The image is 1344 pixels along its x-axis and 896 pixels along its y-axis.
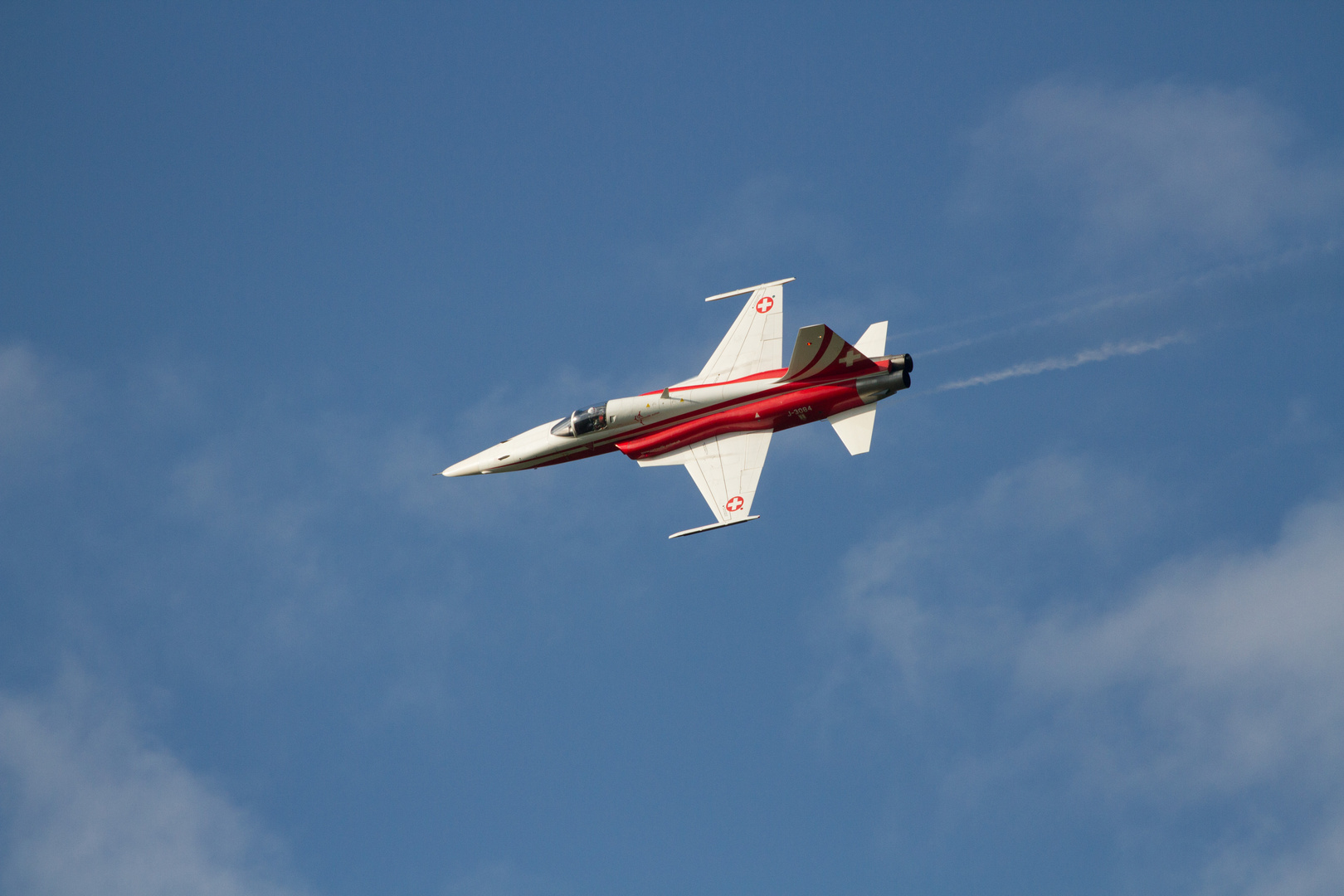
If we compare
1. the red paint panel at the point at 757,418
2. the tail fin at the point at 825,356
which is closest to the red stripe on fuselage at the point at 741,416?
the red paint panel at the point at 757,418

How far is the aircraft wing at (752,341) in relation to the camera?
186ft

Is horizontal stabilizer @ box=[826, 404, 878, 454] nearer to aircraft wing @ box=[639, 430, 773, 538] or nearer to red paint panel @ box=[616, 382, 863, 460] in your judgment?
red paint panel @ box=[616, 382, 863, 460]

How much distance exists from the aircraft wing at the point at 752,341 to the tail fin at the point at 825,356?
297cm

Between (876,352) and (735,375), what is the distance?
6095mm

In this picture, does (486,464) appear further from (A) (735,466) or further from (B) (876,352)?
(B) (876,352)

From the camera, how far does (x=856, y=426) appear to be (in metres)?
53.2

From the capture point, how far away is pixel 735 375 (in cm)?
5659

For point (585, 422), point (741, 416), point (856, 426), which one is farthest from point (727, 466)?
point (585, 422)

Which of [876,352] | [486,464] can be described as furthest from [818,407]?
[486,464]

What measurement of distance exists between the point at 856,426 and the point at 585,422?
11138mm

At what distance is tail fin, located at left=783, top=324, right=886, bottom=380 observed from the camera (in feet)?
173

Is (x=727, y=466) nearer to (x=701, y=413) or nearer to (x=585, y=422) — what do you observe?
(x=701, y=413)

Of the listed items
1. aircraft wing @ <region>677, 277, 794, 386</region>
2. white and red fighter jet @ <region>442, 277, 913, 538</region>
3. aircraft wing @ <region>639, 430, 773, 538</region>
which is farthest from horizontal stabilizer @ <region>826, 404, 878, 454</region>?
aircraft wing @ <region>677, 277, 794, 386</region>

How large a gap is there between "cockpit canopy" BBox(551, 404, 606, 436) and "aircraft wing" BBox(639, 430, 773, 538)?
262 centimetres
